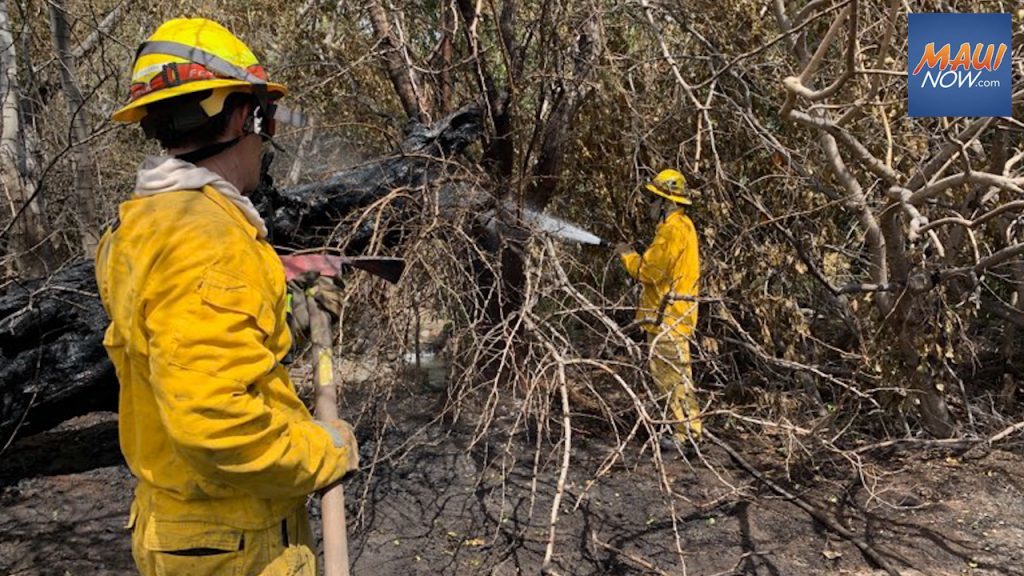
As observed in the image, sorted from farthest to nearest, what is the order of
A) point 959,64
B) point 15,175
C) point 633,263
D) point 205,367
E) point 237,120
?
1. point 633,263
2. point 15,175
3. point 959,64
4. point 237,120
5. point 205,367

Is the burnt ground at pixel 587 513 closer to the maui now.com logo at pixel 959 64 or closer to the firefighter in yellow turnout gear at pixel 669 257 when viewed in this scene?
the firefighter in yellow turnout gear at pixel 669 257

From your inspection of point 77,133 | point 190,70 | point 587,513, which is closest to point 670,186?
point 587,513

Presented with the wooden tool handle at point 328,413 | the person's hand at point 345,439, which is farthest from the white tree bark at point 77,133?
the person's hand at point 345,439

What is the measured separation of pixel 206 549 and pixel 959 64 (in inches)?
158

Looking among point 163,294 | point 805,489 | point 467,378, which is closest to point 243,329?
point 163,294

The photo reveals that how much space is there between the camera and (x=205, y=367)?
1.41 metres

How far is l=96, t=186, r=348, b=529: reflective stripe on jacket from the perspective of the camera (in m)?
1.42

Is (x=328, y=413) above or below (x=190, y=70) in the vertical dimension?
below

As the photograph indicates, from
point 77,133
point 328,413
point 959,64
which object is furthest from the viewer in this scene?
point 77,133

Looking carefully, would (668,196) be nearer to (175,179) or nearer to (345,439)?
(345,439)

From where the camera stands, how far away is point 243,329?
1464mm

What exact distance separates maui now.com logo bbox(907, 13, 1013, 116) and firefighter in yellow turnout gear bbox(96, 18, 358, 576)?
3360mm

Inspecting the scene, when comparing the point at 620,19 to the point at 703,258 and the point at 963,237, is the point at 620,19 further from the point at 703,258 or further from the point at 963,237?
the point at 963,237

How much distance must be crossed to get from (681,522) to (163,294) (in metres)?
3.02
